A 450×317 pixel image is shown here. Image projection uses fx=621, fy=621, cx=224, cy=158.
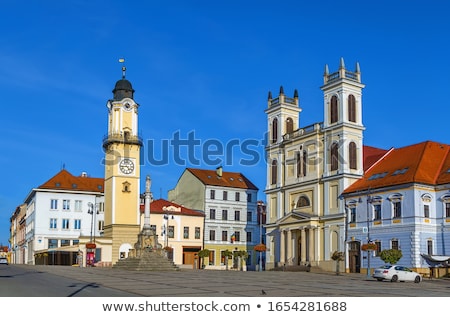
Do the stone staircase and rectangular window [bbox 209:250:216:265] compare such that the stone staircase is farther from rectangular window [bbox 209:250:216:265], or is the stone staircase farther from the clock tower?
rectangular window [bbox 209:250:216:265]

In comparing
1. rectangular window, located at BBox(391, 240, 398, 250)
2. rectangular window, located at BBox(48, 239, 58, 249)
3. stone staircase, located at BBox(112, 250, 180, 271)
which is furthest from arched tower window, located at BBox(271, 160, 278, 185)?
rectangular window, located at BBox(48, 239, 58, 249)

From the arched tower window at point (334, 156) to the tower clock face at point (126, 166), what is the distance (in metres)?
26.2

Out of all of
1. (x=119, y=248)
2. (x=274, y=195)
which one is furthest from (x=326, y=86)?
(x=119, y=248)

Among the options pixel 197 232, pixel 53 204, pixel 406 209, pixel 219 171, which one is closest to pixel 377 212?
pixel 406 209

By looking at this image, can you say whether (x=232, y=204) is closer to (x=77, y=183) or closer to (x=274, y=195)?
(x=274, y=195)

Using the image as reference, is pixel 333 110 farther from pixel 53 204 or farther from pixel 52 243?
pixel 52 243

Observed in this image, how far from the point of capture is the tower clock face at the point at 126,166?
75.5m

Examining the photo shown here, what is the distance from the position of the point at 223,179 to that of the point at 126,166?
53.5ft

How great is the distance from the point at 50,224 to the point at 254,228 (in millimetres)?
28677

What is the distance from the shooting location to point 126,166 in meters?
75.9

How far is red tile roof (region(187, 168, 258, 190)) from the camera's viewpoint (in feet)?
277

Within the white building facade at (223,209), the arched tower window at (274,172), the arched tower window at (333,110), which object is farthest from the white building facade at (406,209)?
the white building facade at (223,209)

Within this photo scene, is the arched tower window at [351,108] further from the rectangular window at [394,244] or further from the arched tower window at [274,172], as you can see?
the rectangular window at [394,244]

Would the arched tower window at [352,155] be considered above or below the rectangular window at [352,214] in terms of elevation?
above
